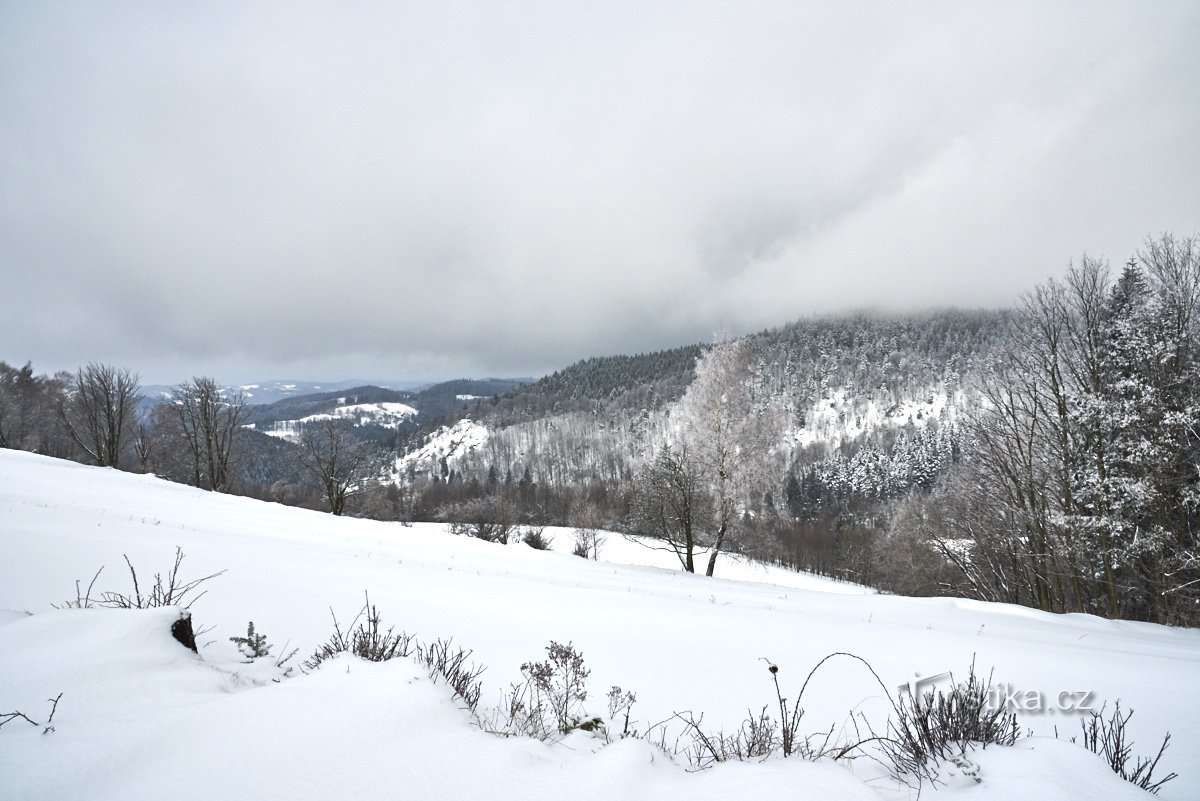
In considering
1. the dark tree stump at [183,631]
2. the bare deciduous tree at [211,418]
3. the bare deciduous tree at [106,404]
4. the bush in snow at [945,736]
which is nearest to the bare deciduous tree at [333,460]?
the bare deciduous tree at [211,418]

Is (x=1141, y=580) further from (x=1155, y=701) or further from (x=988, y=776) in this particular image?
(x=988, y=776)

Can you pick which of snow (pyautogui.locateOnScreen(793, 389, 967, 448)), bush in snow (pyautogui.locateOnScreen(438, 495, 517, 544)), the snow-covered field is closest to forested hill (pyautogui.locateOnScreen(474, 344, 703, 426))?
snow (pyautogui.locateOnScreen(793, 389, 967, 448))

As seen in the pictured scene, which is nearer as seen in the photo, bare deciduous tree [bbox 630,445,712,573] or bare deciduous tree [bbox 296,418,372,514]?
bare deciduous tree [bbox 630,445,712,573]

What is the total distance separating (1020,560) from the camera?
648 inches

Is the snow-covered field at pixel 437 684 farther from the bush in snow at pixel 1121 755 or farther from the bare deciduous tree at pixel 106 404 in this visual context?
the bare deciduous tree at pixel 106 404

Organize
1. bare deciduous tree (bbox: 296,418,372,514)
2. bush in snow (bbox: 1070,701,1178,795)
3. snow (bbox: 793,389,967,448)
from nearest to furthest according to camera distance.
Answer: bush in snow (bbox: 1070,701,1178,795) < bare deciduous tree (bbox: 296,418,372,514) < snow (bbox: 793,389,967,448)

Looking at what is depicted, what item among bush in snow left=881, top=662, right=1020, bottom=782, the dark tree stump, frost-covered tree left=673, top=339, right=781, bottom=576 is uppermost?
frost-covered tree left=673, top=339, right=781, bottom=576

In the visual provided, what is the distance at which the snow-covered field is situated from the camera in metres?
2.06

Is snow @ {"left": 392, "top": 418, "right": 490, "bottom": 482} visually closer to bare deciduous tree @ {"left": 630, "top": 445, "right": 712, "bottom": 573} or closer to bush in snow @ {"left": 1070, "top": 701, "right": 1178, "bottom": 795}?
bare deciduous tree @ {"left": 630, "top": 445, "right": 712, "bottom": 573}

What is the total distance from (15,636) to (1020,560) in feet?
76.4

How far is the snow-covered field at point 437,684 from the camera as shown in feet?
6.77

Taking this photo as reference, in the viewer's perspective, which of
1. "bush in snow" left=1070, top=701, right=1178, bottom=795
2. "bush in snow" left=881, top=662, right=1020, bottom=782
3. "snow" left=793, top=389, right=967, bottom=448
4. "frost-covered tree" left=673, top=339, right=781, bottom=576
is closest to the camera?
"bush in snow" left=1070, top=701, right=1178, bottom=795

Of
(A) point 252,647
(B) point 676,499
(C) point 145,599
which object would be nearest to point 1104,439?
(B) point 676,499

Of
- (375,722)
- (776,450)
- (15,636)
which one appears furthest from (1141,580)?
(15,636)
